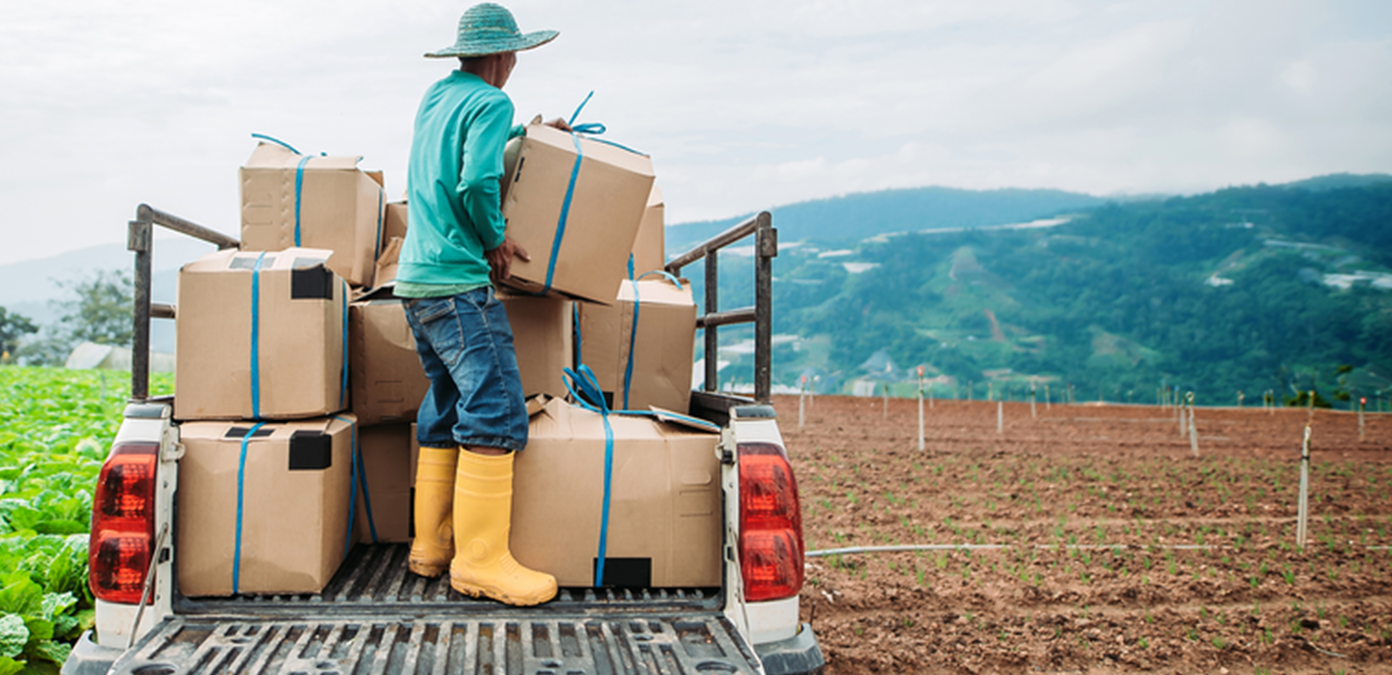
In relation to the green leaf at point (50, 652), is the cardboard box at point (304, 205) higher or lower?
higher

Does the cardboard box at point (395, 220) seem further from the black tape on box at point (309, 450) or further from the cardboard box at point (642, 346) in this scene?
the black tape on box at point (309, 450)

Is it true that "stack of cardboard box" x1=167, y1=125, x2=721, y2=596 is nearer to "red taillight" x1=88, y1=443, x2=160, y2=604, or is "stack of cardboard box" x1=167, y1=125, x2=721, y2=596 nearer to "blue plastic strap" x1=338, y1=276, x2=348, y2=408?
"blue plastic strap" x1=338, y1=276, x2=348, y2=408

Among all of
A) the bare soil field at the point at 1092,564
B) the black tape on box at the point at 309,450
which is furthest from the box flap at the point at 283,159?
the bare soil field at the point at 1092,564

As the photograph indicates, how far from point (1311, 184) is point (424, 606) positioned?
12181 cm

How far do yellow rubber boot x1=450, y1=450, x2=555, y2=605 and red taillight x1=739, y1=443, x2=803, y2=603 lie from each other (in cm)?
52

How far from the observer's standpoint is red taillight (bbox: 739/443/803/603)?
1912 millimetres

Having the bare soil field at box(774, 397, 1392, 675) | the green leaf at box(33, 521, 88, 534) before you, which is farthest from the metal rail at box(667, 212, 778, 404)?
the green leaf at box(33, 521, 88, 534)

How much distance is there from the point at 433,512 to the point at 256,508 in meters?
0.44

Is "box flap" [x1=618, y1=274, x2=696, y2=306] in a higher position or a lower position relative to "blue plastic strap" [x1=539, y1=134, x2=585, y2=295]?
lower

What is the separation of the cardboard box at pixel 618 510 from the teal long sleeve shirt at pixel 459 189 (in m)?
0.54

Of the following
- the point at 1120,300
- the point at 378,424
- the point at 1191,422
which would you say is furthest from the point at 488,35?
the point at 1120,300

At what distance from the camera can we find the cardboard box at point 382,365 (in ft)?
8.07

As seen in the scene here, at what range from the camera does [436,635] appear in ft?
5.98

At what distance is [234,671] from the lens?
1600 millimetres
